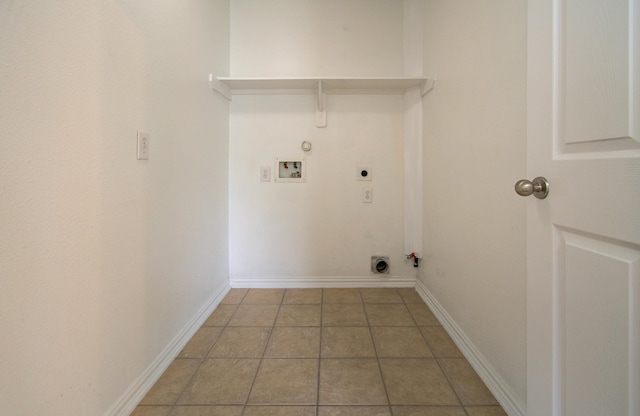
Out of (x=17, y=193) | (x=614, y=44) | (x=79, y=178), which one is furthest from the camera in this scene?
(x=79, y=178)

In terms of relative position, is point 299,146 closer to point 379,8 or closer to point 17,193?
point 379,8

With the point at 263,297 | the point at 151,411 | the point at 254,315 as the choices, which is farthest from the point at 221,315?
the point at 151,411

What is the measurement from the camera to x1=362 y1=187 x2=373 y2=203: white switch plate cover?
218cm

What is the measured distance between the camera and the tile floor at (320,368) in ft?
3.54

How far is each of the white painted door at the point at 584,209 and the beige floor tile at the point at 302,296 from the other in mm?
1376

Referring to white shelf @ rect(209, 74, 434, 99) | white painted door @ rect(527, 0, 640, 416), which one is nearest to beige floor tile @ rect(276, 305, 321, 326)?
white painted door @ rect(527, 0, 640, 416)

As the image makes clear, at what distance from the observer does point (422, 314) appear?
1780 mm

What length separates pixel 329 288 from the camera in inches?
86.5

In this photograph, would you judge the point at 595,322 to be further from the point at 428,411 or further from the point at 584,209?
the point at 428,411

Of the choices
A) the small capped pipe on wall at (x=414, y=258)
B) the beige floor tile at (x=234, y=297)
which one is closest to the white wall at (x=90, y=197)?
the beige floor tile at (x=234, y=297)

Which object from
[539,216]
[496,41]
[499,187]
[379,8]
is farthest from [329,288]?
[379,8]

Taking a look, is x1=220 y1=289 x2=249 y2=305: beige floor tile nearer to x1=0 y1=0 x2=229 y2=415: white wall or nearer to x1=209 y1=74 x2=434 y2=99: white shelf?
x1=0 y1=0 x2=229 y2=415: white wall

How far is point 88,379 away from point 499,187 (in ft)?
5.48

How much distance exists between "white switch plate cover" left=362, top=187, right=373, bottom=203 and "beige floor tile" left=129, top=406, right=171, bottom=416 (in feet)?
5.70
